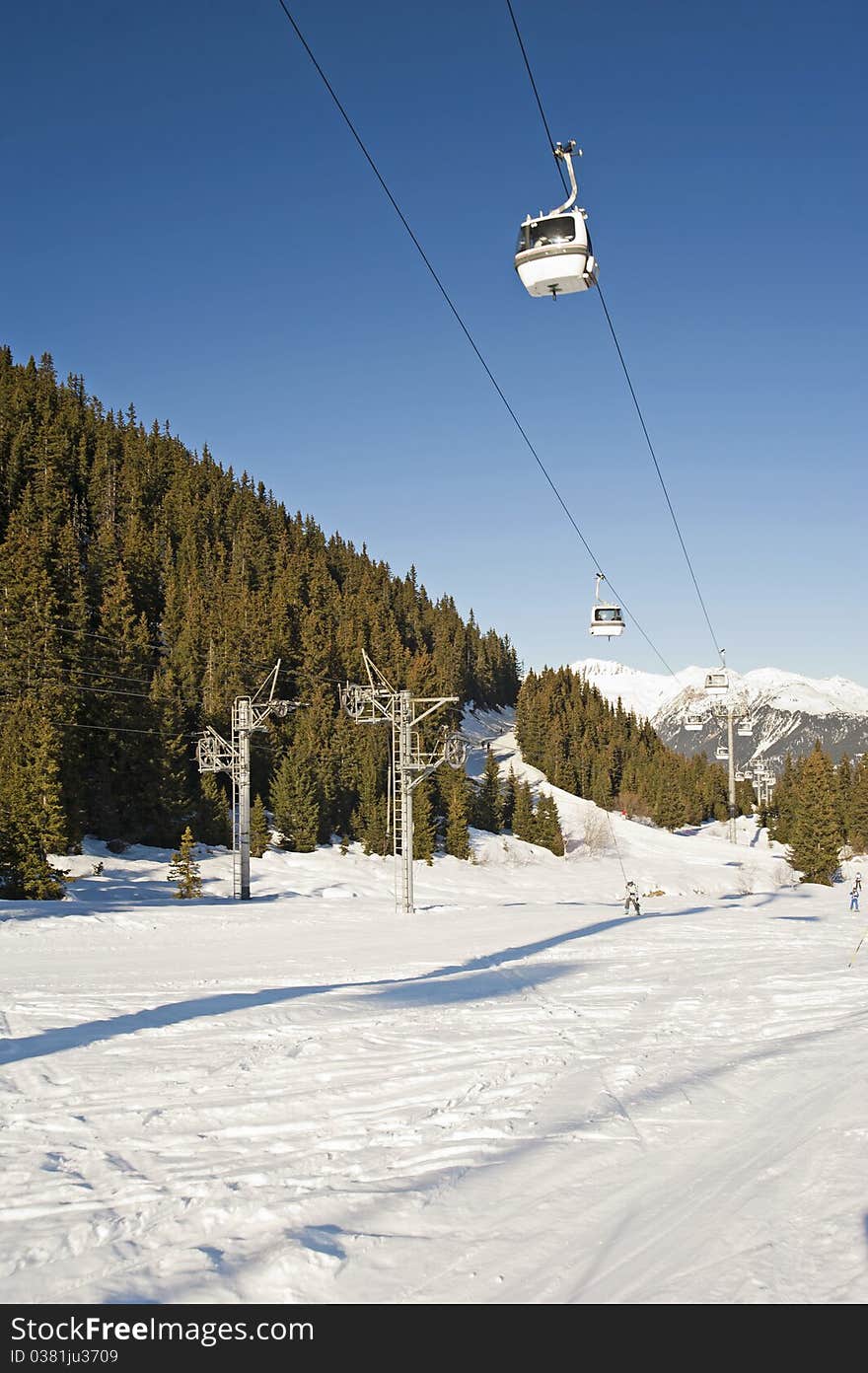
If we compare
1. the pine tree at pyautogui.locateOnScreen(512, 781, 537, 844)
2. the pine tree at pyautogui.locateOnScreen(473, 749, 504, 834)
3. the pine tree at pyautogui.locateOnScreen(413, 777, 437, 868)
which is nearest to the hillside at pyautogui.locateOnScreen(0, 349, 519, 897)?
the pine tree at pyautogui.locateOnScreen(413, 777, 437, 868)

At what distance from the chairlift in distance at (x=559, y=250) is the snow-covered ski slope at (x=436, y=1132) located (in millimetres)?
8635

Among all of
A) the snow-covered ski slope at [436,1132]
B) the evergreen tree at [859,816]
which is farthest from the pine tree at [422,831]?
the evergreen tree at [859,816]

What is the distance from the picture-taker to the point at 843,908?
35.2m

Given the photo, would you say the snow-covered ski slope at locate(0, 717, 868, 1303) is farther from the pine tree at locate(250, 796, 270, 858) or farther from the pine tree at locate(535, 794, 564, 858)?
the pine tree at locate(535, 794, 564, 858)

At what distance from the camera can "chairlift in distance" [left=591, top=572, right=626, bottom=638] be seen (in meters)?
23.4

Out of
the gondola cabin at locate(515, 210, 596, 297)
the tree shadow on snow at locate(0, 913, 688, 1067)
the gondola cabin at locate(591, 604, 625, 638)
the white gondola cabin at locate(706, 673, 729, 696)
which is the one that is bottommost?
the tree shadow on snow at locate(0, 913, 688, 1067)

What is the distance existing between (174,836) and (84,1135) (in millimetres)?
53324

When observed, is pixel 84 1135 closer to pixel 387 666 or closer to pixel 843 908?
pixel 843 908

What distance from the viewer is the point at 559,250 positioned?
34.8 feet

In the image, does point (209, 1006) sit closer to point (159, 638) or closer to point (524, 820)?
point (524, 820)

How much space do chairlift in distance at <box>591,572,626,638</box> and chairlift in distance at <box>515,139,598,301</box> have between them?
1302 centimetres

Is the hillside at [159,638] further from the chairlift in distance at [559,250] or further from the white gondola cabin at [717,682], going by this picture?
the chairlift in distance at [559,250]

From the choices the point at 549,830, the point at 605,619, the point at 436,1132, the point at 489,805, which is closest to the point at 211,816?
the point at 489,805

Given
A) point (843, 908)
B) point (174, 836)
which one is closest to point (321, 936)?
point (843, 908)
